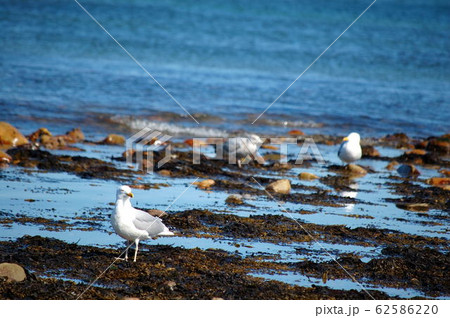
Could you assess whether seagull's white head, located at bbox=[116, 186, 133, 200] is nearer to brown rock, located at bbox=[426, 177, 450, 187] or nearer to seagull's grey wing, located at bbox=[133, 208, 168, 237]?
seagull's grey wing, located at bbox=[133, 208, 168, 237]

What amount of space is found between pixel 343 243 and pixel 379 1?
163ft

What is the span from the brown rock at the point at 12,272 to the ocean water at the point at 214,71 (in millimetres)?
8766

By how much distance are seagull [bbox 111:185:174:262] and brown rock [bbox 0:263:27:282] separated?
98cm

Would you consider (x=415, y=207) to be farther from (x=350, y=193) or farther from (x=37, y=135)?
(x=37, y=135)

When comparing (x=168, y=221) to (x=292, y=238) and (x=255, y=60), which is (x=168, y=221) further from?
(x=255, y=60)

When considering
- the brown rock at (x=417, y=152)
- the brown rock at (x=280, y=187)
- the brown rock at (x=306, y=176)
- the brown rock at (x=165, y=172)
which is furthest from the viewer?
the brown rock at (x=417, y=152)

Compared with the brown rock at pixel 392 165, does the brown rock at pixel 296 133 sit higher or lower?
higher

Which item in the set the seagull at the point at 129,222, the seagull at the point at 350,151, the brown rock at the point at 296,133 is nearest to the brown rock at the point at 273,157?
the seagull at the point at 350,151

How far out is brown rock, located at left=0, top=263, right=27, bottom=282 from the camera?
5.01 meters

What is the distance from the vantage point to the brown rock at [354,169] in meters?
11.3

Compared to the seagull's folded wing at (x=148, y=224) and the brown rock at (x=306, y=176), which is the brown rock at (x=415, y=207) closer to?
the brown rock at (x=306, y=176)

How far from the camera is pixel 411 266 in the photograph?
6035 millimetres

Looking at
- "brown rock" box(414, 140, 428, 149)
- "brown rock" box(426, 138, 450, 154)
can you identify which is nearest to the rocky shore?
"brown rock" box(426, 138, 450, 154)

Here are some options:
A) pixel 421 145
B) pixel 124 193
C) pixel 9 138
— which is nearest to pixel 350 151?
pixel 421 145
